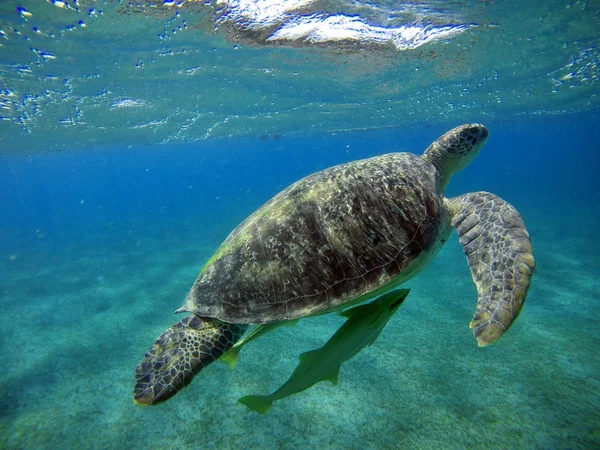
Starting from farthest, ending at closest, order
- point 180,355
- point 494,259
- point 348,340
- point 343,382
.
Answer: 1. point 343,382
2. point 180,355
3. point 494,259
4. point 348,340

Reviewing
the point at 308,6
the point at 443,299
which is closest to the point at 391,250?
the point at 443,299

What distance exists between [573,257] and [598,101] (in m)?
24.8

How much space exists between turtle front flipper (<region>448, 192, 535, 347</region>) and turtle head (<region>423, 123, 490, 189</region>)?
1171mm

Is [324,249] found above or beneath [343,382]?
above

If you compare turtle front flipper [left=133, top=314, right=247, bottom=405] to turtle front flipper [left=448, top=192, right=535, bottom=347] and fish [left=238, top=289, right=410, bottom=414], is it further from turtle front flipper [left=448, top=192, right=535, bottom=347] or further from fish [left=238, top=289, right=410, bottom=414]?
turtle front flipper [left=448, top=192, right=535, bottom=347]

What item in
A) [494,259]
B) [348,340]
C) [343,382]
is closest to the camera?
[348,340]

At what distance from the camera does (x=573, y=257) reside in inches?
369

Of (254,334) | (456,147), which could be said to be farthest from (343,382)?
(456,147)

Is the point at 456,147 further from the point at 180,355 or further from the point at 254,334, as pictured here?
the point at 180,355

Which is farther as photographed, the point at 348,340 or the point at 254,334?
the point at 254,334

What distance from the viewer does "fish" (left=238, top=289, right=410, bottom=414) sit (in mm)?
2045

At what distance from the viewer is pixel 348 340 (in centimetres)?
210

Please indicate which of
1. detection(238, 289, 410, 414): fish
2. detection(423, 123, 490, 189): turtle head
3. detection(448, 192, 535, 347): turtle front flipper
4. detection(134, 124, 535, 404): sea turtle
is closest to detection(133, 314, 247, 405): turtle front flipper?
detection(134, 124, 535, 404): sea turtle

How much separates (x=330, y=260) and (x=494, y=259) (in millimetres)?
1517
